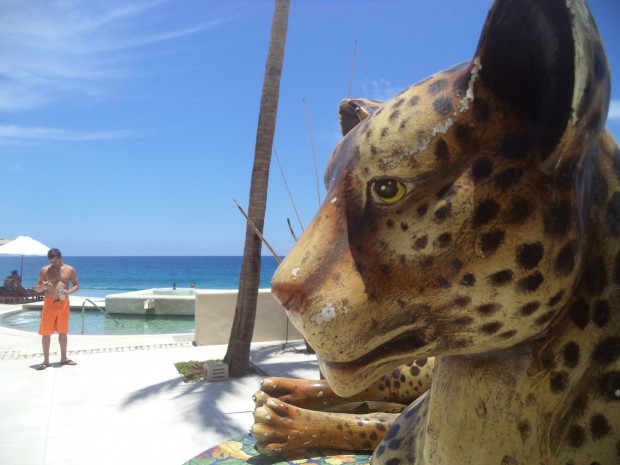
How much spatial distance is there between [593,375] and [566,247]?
0.24 m

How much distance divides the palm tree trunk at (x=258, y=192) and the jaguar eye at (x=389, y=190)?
6276 millimetres

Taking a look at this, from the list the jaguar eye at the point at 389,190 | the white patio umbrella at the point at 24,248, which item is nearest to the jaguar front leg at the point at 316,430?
the jaguar eye at the point at 389,190

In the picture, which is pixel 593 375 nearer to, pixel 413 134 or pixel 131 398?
pixel 413 134

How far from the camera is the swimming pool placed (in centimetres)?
1502

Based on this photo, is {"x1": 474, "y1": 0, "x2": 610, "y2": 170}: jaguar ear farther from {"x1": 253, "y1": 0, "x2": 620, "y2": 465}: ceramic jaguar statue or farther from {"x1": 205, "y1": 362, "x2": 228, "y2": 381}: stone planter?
{"x1": 205, "y1": 362, "x2": 228, "y2": 381}: stone planter

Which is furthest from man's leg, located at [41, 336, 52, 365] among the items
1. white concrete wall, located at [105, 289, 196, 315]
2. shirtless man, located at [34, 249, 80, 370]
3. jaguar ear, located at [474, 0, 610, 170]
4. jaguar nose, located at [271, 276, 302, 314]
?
white concrete wall, located at [105, 289, 196, 315]

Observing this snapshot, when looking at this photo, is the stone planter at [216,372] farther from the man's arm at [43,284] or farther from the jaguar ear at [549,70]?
the jaguar ear at [549,70]

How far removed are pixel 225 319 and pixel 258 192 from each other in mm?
3610

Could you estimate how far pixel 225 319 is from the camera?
9781mm

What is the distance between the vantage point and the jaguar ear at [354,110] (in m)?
1.22

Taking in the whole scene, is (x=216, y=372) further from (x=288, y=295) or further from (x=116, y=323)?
(x=116, y=323)

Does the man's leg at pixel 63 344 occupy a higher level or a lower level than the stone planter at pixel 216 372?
higher

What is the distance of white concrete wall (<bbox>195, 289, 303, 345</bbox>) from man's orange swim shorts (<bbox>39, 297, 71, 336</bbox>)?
249 centimetres

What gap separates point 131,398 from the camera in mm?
5949
